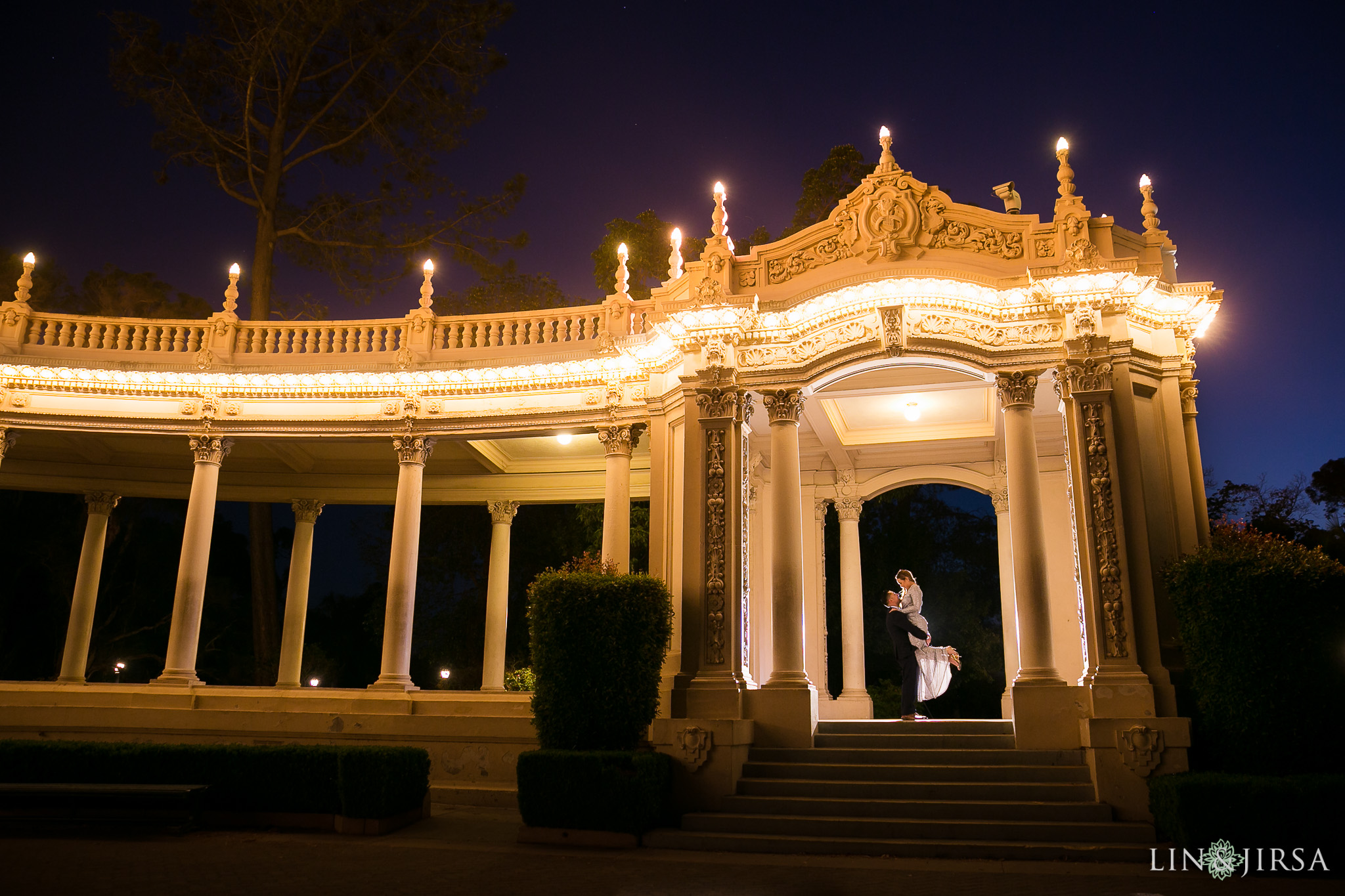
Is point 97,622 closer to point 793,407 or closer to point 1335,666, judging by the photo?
point 793,407

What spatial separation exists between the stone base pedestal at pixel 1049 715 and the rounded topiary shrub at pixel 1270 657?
4.59 feet

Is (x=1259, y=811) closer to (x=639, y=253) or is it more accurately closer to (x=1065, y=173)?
(x=1065, y=173)

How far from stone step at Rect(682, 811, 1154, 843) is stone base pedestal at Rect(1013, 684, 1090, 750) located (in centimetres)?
151

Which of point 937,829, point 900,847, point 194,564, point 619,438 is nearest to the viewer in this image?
point 900,847

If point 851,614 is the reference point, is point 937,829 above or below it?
below

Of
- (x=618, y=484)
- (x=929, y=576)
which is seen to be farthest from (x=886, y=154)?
(x=929, y=576)

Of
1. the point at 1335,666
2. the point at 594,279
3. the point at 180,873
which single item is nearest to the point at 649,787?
the point at 180,873

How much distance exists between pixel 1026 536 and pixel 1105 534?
3.21ft

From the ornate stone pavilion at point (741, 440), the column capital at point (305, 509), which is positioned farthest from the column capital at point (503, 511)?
the column capital at point (305, 509)

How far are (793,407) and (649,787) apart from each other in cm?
606

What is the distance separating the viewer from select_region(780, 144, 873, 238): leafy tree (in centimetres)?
2756

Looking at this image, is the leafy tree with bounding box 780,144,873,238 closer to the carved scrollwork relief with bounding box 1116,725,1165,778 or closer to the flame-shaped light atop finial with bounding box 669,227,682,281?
the flame-shaped light atop finial with bounding box 669,227,682,281

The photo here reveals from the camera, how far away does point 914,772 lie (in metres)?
11.9

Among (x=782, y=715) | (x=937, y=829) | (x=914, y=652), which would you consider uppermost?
(x=914, y=652)
